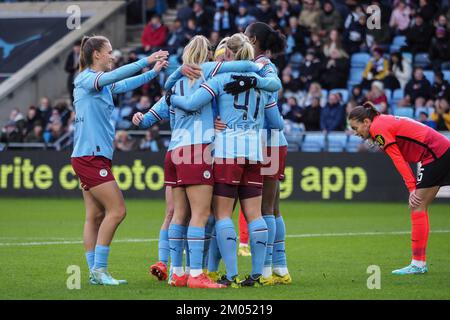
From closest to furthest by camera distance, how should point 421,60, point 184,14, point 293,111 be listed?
1. point 293,111
2. point 421,60
3. point 184,14

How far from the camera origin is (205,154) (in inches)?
372

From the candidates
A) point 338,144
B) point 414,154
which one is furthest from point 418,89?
point 414,154

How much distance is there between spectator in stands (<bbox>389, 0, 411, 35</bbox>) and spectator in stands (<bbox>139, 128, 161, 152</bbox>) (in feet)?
22.7

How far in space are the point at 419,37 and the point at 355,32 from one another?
1641mm

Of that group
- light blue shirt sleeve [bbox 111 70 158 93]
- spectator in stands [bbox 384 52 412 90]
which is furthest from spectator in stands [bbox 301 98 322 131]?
light blue shirt sleeve [bbox 111 70 158 93]

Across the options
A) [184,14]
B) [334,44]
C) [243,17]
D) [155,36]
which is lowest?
[334,44]

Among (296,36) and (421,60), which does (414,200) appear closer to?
(421,60)

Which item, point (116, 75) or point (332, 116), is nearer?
point (116, 75)

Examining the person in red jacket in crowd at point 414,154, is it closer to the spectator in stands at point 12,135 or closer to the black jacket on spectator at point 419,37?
the black jacket on spectator at point 419,37

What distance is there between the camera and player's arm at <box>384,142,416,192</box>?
414 inches

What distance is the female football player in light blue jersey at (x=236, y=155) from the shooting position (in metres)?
9.34

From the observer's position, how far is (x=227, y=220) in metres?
9.38

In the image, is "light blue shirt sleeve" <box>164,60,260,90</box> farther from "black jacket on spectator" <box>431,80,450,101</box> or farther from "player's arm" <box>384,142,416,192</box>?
"black jacket on spectator" <box>431,80,450,101</box>
